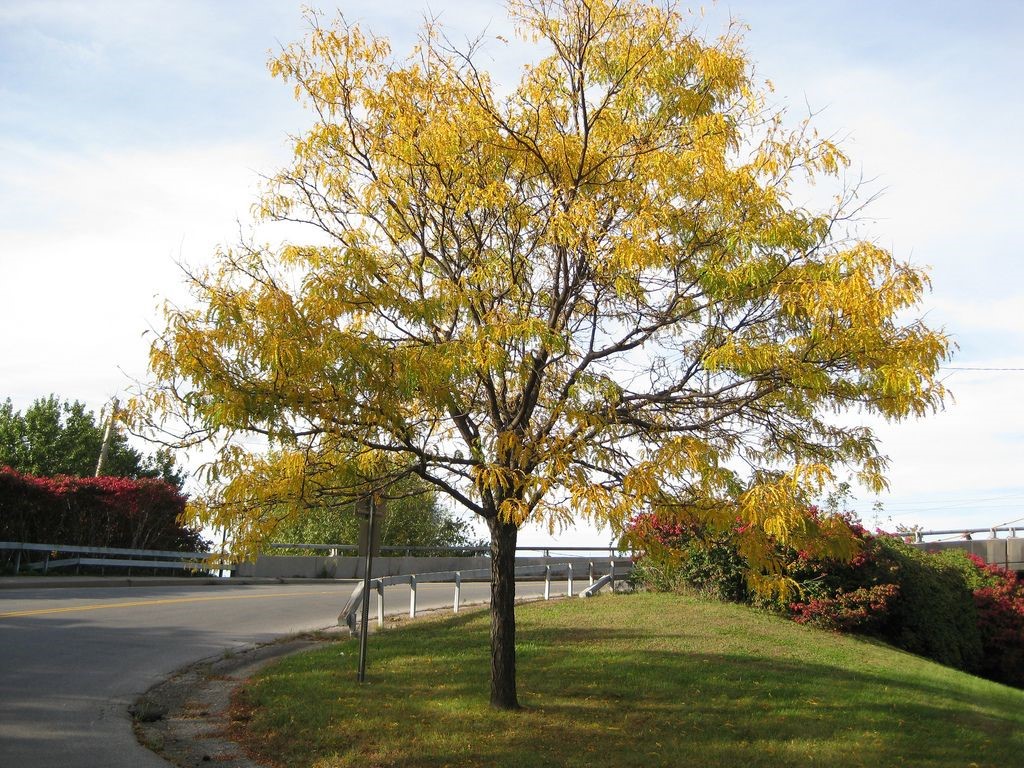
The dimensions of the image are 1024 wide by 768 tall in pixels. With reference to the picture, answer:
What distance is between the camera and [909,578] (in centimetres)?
1908

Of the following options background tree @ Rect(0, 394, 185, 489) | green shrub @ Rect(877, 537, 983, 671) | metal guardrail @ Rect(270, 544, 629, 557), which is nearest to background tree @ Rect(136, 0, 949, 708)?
green shrub @ Rect(877, 537, 983, 671)

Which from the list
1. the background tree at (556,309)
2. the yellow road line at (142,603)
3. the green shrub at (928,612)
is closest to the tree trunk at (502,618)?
the background tree at (556,309)

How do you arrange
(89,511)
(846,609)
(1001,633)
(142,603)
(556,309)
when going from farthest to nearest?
(89,511) → (1001,633) → (142,603) → (846,609) → (556,309)

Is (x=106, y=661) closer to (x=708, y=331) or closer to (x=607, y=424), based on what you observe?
(x=607, y=424)

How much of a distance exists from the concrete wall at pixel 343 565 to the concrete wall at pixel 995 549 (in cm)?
1106

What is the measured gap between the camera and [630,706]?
10.0 m

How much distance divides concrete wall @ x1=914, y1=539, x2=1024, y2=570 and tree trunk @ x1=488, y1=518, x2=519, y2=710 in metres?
23.0

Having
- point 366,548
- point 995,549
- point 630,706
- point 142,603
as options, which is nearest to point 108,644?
point 366,548

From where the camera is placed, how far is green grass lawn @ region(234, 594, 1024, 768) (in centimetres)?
855

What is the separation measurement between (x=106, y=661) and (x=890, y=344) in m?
10.7

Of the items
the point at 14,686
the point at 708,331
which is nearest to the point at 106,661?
the point at 14,686

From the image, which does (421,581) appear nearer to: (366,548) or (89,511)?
(366,548)

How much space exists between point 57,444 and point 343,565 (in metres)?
20.5

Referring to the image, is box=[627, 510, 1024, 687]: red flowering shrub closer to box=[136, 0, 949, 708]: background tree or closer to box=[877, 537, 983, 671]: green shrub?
box=[877, 537, 983, 671]: green shrub
